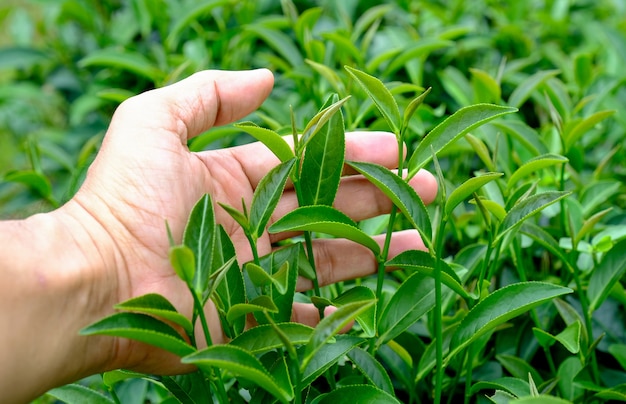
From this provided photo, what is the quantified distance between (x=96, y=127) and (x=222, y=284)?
1415 mm

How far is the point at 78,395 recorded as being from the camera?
106cm

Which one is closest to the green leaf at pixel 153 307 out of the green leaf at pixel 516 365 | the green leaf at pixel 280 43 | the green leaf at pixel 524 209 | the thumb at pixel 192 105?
the thumb at pixel 192 105

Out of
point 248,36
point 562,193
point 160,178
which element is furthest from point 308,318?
point 248,36

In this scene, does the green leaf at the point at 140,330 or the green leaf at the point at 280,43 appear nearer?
the green leaf at the point at 140,330

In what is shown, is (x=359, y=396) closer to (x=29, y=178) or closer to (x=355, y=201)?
(x=355, y=201)

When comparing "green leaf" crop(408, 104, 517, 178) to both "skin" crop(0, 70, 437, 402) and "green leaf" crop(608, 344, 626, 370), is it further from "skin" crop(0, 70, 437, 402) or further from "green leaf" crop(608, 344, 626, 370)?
"green leaf" crop(608, 344, 626, 370)

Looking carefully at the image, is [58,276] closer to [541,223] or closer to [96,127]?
[541,223]

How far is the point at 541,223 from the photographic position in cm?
146

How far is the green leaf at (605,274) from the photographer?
1130mm

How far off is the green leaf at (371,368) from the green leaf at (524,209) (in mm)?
250

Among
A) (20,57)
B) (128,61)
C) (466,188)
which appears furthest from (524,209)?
(20,57)

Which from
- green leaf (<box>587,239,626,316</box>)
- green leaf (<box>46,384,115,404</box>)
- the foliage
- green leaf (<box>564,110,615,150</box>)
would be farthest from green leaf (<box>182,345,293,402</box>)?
green leaf (<box>564,110,615,150</box>)

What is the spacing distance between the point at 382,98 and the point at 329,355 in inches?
15.0

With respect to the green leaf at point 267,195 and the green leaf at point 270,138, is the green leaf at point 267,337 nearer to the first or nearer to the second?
the green leaf at point 267,195
